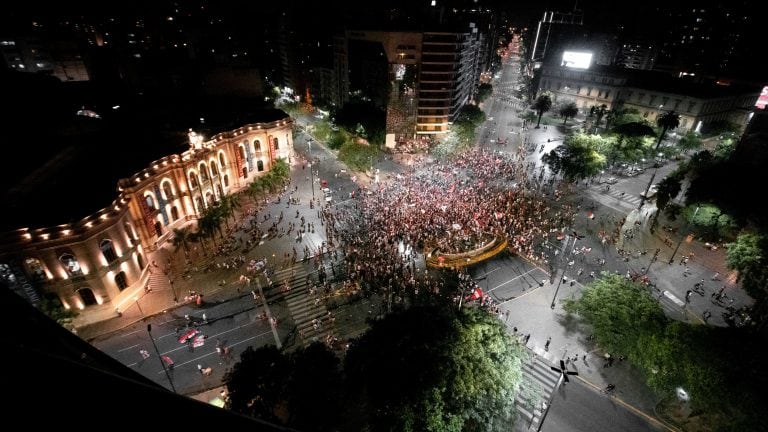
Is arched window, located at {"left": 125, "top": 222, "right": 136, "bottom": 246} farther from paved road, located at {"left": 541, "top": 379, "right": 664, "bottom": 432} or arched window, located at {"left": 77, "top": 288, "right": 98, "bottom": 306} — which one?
paved road, located at {"left": 541, "top": 379, "right": 664, "bottom": 432}

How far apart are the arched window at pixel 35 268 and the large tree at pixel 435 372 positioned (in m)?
27.9

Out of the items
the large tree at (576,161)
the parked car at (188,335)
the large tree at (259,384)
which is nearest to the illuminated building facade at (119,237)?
the parked car at (188,335)

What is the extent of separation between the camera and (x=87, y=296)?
33.8 m

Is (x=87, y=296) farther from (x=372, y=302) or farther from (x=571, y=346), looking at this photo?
(x=571, y=346)

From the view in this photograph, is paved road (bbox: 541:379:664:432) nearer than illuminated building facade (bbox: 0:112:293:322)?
Yes

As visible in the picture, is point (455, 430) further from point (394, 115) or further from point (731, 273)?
point (394, 115)

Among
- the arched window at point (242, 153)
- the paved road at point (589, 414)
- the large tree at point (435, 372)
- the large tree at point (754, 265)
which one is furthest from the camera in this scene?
the arched window at point (242, 153)

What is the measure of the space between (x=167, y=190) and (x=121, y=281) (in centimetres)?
1269

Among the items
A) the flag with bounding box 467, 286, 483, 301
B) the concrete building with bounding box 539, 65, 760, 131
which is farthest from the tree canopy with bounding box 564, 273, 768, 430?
the concrete building with bounding box 539, 65, 760, 131

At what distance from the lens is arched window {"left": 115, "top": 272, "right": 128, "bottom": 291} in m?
35.3

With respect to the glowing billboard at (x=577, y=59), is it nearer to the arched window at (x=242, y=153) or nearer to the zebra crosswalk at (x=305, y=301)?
the arched window at (x=242, y=153)

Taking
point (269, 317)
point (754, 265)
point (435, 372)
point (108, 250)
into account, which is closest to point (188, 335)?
point (269, 317)

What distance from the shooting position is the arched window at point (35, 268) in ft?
99.7

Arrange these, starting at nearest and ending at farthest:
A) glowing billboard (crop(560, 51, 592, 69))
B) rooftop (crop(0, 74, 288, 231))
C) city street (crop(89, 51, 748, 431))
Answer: city street (crop(89, 51, 748, 431)) → rooftop (crop(0, 74, 288, 231)) → glowing billboard (crop(560, 51, 592, 69))
